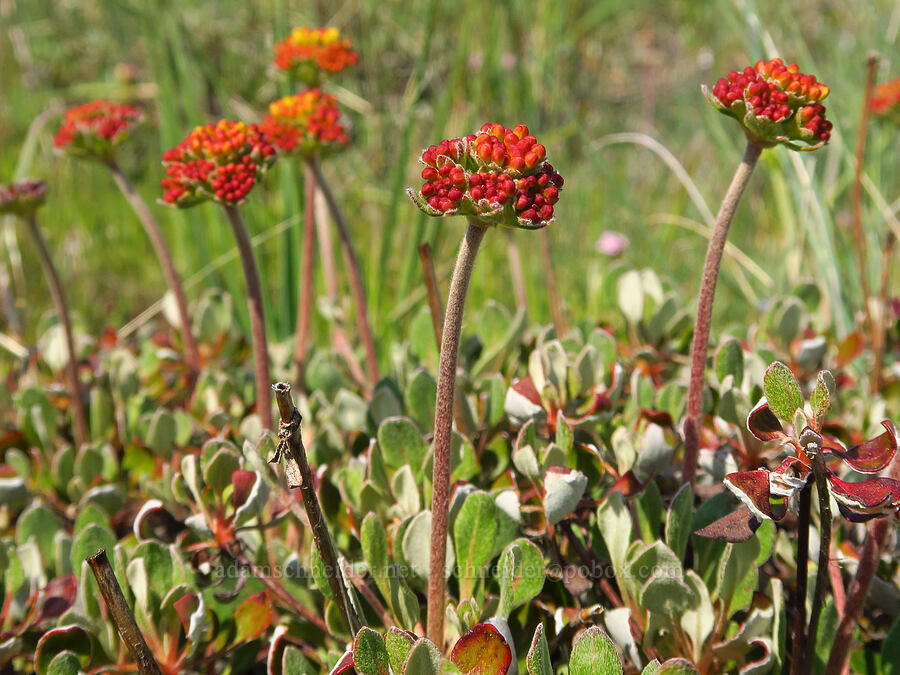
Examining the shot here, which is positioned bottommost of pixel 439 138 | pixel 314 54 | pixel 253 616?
pixel 253 616

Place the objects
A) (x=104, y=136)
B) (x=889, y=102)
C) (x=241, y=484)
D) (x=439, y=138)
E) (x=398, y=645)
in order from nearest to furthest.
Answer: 1. (x=398, y=645)
2. (x=241, y=484)
3. (x=104, y=136)
4. (x=889, y=102)
5. (x=439, y=138)

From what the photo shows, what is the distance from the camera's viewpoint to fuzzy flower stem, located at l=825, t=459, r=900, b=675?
1015 mm

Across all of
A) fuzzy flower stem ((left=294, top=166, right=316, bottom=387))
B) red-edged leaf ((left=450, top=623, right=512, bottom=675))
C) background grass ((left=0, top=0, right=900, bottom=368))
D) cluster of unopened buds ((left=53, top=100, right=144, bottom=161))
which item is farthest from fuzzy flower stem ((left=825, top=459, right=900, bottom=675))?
cluster of unopened buds ((left=53, top=100, right=144, bottom=161))

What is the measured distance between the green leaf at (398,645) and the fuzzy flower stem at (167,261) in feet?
3.38

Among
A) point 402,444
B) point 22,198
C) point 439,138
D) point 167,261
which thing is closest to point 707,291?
point 402,444

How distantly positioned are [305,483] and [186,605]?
1.21 feet

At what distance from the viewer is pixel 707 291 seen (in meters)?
1.08

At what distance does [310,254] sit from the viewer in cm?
181

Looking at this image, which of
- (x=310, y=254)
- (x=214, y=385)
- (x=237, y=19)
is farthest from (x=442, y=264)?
(x=237, y=19)

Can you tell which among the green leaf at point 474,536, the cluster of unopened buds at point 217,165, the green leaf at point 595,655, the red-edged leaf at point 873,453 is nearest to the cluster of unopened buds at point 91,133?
the cluster of unopened buds at point 217,165

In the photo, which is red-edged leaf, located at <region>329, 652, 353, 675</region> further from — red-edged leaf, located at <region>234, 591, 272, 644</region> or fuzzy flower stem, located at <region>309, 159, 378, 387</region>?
fuzzy flower stem, located at <region>309, 159, 378, 387</region>

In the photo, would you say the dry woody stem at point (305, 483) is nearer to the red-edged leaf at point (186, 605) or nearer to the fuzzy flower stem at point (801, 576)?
the red-edged leaf at point (186, 605)

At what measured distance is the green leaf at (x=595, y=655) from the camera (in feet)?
3.05

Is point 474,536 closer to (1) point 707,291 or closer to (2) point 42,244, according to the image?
(1) point 707,291
